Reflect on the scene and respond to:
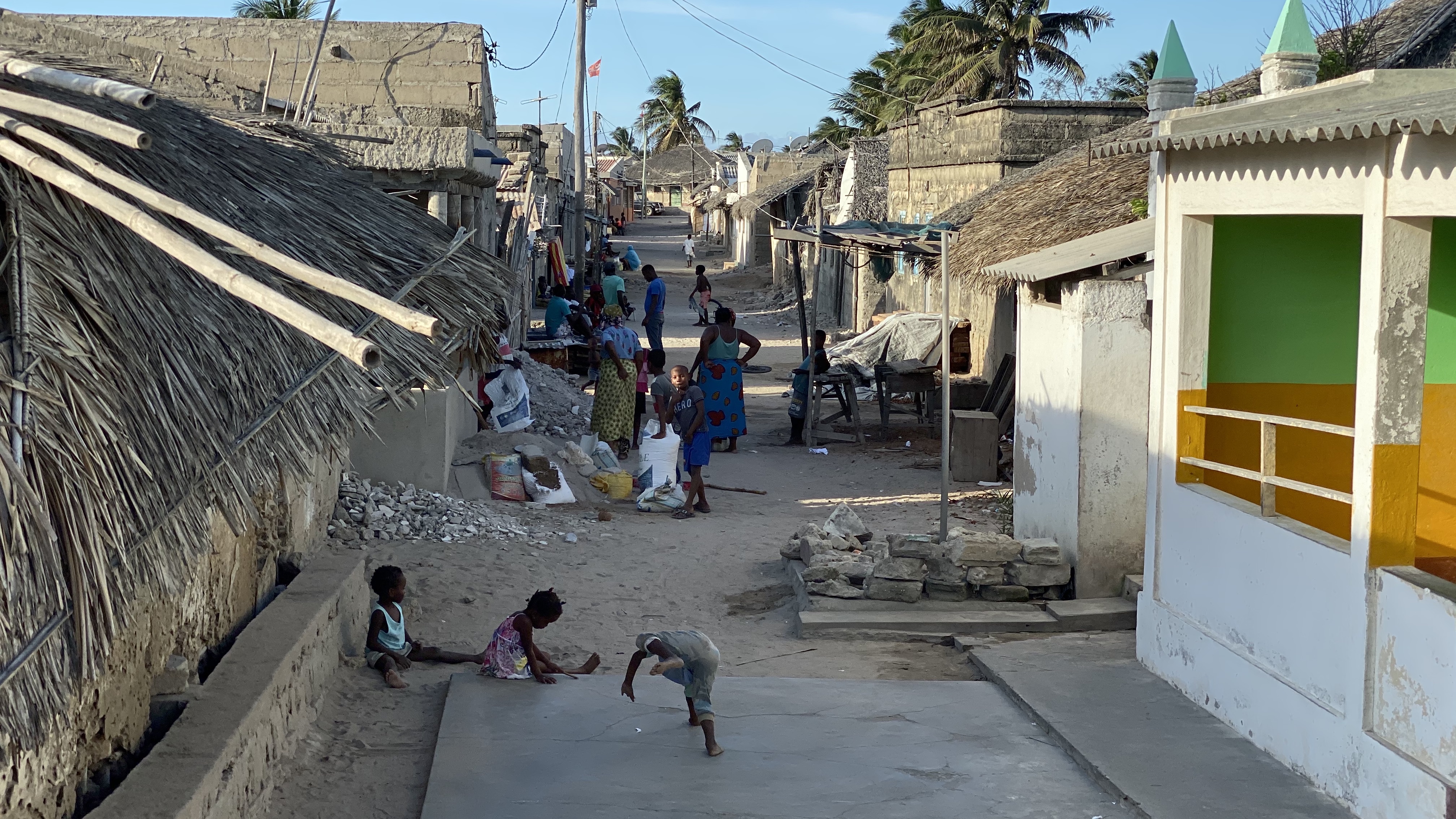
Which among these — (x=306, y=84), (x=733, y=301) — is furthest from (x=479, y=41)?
(x=733, y=301)

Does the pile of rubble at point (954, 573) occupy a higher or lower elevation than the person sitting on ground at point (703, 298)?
lower

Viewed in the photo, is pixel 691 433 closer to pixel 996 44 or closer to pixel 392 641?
pixel 392 641

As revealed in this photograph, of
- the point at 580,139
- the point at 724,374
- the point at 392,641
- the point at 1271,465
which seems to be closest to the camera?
the point at 1271,465

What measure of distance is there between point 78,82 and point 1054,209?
12.2m

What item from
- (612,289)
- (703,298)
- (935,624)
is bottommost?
(935,624)

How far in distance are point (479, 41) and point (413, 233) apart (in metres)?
8.68

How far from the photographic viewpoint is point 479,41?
13.3 meters

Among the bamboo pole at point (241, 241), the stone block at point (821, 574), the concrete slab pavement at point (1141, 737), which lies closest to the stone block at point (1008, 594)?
the concrete slab pavement at point (1141, 737)

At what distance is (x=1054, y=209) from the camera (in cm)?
1368

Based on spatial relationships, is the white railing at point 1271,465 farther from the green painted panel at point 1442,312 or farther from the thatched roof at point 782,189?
the thatched roof at point 782,189

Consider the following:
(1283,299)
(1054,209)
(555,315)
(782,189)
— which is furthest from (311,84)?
(782,189)

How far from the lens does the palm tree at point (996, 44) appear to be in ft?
113

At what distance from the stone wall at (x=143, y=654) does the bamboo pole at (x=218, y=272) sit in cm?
115

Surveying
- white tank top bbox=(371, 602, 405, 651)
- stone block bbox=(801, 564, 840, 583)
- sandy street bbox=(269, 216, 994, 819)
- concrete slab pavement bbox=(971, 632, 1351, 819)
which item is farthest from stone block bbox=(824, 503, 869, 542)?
white tank top bbox=(371, 602, 405, 651)
